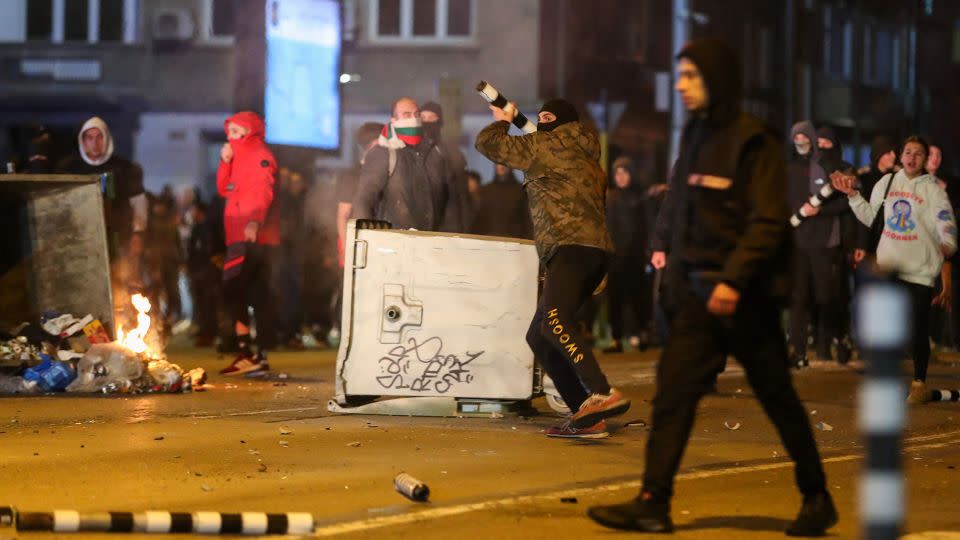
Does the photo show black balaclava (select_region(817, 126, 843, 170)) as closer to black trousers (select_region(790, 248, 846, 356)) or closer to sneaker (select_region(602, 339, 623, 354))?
black trousers (select_region(790, 248, 846, 356))

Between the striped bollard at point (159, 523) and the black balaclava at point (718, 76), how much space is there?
2.15m

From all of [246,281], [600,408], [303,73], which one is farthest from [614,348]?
[600,408]

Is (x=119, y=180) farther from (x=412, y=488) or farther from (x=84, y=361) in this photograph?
(x=412, y=488)

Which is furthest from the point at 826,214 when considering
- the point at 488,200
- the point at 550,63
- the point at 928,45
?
the point at 928,45

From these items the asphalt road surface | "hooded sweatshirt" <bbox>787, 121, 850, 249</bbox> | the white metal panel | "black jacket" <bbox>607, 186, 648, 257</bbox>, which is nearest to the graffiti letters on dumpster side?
the white metal panel

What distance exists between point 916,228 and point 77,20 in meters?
26.7

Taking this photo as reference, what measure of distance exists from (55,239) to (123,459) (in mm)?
5320

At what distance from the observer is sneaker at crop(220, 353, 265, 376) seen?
48.4 ft

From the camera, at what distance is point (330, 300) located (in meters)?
21.6

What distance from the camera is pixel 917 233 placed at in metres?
12.9

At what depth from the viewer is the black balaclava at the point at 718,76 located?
692 cm

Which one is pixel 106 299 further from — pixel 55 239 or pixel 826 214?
pixel 826 214

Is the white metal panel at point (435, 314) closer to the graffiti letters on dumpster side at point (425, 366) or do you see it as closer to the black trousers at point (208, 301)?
the graffiti letters on dumpster side at point (425, 366)

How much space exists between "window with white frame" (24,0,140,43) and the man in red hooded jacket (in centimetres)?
2268
